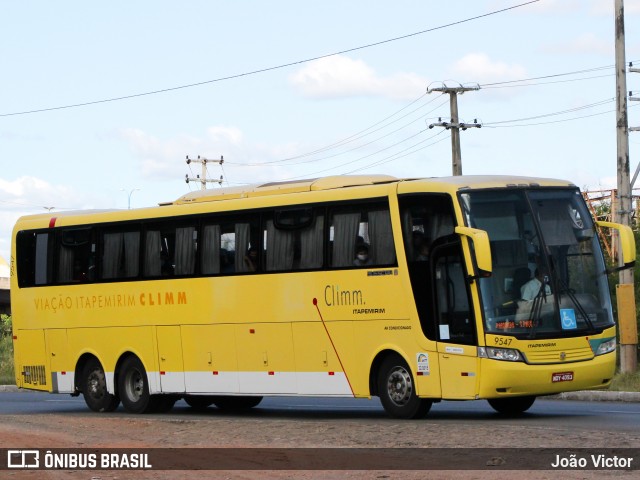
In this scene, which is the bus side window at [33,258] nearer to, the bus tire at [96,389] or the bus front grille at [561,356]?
the bus tire at [96,389]

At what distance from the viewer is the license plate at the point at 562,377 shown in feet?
63.3

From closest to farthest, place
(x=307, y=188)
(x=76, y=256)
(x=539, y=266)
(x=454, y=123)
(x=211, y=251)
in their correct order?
(x=539, y=266)
(x=307, y=188)
(x=211, y=251)
(x=76, y=256)
(x=454, y=123)

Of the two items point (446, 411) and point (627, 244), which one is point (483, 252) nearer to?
point (627, 244)

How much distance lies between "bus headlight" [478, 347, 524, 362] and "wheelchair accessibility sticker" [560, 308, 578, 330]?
0.83 m

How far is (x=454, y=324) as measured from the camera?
19.7m

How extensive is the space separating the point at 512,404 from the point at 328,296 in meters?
3.26

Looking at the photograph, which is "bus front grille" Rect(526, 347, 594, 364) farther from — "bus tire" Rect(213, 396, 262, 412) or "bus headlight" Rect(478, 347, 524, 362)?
"bus tire" Rect(213, 396, 262, 412)

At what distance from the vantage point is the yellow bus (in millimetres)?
19391

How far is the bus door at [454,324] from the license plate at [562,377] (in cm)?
106

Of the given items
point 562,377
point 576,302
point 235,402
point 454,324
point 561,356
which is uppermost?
point 576,302

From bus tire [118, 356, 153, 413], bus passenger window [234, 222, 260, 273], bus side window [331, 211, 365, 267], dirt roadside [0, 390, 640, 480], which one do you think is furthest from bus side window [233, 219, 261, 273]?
bus tire [118, 356, 153, 413]

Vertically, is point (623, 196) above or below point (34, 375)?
above

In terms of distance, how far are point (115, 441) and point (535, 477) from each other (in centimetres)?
675

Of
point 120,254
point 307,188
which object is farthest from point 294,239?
point 120,254
